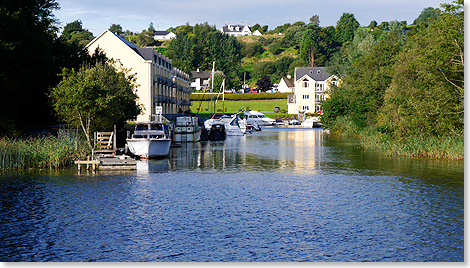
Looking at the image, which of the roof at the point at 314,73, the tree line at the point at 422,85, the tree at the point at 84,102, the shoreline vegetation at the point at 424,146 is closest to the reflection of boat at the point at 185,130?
the tree at the point at 84,102

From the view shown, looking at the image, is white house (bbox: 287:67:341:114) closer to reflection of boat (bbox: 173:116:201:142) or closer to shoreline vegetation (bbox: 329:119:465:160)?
reflection of boat (bbox: 173:116:201:142)

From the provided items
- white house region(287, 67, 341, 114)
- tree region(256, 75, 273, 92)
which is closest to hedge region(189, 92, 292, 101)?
white house region(287, 67, 341, 114)

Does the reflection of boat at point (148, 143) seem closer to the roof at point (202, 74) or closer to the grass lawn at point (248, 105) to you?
the grass lawn at point (248, 105)

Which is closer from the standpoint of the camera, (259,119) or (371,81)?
(371,81)

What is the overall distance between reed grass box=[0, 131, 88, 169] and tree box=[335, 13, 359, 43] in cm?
15669

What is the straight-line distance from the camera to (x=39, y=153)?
37.6m

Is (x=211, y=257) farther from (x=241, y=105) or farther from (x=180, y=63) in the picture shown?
(x=180, y=63)

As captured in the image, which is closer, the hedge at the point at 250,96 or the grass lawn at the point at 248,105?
the grass lawn at the point at 248,105

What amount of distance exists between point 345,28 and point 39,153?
16253cm

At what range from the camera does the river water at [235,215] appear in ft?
56.5

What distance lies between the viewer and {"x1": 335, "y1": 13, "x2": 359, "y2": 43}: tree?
184m

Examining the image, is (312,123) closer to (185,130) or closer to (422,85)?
(185,130)

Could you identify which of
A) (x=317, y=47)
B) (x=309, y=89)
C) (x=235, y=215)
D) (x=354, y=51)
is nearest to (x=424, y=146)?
(x=235, y=215)

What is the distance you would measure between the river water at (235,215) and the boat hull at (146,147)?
7.04m
